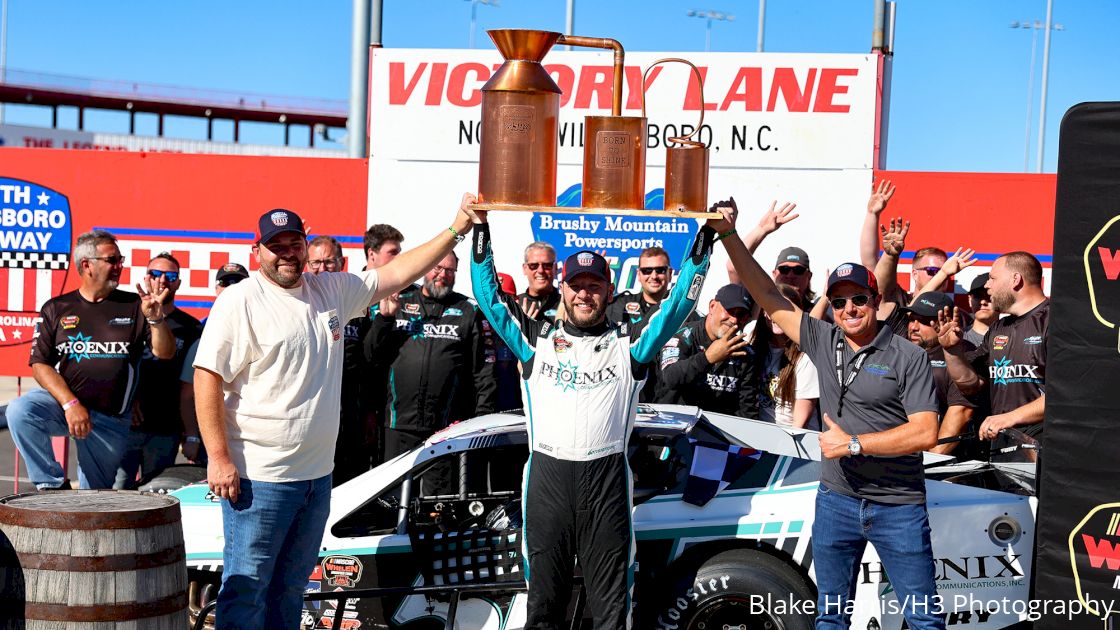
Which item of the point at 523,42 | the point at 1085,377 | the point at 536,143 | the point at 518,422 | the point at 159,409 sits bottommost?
the point at 159,409

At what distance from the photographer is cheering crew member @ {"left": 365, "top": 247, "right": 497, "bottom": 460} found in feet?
21.0

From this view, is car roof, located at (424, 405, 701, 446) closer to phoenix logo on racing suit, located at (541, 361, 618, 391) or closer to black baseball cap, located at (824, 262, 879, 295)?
phoenix logo on racing suit, located at (541, 361, 618, 391)

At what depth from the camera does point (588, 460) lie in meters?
4.56

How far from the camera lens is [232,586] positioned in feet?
13.8

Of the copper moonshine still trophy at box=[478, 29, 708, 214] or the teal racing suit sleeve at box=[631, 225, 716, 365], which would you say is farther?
the teal racing suit sleeve at box=[631, 225, 716, 365]

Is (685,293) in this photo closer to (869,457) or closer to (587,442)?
(587,442)

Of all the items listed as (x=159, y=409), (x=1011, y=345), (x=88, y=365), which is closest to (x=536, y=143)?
(x=1011, y=345)

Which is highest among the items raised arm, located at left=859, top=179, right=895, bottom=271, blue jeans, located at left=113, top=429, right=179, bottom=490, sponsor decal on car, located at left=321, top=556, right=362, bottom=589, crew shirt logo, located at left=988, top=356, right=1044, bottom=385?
raised arm, located at left=859, top=179, right=895, bottom=271

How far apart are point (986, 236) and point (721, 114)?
2384 millimetres

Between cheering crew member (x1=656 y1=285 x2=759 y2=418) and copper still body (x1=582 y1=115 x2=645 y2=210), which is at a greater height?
copper still body (x1=582 y1=115 x2=645 y2=210)

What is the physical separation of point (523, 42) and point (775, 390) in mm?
2995

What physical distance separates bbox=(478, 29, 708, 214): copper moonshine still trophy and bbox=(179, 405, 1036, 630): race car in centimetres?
132

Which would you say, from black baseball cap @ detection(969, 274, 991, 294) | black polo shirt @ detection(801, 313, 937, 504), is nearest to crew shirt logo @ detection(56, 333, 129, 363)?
black polo shirt @ detection(801, 313, 937, 504)

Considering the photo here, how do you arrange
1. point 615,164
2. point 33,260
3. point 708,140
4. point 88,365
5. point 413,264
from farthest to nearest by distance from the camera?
point 33,260 → point 708,140 → point 88,365 → point 413,264 → point 615,164
